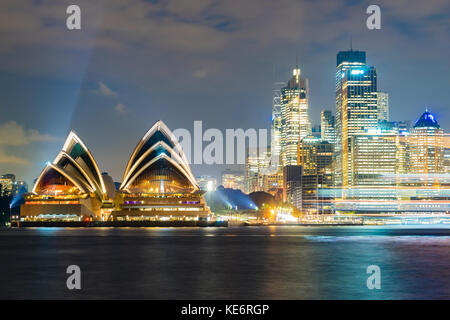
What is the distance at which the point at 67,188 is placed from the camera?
156000 millimetres

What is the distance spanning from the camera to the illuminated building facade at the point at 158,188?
154875mm

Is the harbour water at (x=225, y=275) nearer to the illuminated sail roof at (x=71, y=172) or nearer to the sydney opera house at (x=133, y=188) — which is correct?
the illuminated sail roof at (x=71, y=172)

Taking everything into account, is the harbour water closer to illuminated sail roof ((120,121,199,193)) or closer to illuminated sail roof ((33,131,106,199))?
illuminated sail roof ((120,121,199,193))

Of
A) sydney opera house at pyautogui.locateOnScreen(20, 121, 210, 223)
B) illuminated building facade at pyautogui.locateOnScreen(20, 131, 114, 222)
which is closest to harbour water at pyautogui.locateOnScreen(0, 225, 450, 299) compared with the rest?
sydney opera house at pyautogui.locateOnScreen(20, 121, 210, 223)

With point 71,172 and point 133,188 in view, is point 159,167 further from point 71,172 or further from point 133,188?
point 71,172

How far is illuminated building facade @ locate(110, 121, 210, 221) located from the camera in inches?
6097

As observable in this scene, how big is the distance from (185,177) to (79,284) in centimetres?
12942

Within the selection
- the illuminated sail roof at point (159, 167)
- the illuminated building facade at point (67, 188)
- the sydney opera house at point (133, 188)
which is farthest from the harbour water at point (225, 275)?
the illuminated building facade at point (67, 188)

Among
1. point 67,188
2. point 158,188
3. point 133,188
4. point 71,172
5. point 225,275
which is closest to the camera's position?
point 225,275

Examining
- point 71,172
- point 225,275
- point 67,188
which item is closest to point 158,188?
point 71,172

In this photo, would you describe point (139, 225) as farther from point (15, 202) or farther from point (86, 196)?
point (15, 202)

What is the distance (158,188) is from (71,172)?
73.8ft
